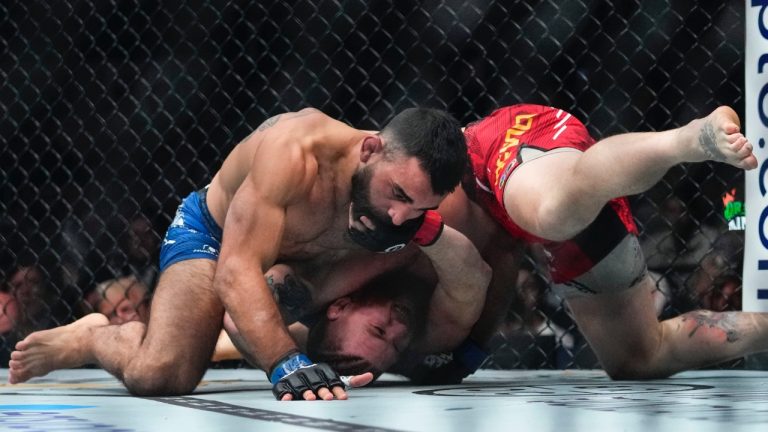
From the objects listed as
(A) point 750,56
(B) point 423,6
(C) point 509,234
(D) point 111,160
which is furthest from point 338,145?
(D) point 111,160

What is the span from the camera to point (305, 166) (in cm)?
197

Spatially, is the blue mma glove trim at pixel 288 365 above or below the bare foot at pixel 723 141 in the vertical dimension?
below

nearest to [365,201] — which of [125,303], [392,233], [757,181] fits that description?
[392,233]

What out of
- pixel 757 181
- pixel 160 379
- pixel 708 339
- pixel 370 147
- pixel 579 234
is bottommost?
pixel 708 339

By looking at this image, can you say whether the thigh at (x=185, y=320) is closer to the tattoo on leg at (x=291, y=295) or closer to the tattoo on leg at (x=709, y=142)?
the tattoo on leg at (x=291, y=295)

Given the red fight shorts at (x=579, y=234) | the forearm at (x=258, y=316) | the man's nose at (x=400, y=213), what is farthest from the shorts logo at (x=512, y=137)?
the forearm at (x=258, y=316)

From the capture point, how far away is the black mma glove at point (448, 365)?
7.72 ft

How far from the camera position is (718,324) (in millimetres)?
2383

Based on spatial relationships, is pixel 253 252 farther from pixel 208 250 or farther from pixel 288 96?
pixel 288 96

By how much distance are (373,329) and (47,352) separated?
2.30ft

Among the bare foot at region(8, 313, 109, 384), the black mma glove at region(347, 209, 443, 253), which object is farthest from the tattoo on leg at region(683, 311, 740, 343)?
the bare foot at region(8, 313, 109, 384)

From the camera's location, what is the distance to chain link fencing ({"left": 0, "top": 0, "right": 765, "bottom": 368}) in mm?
3098

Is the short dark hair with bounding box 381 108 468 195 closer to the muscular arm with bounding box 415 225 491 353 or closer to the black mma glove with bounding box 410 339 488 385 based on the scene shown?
the muscular arm with bounding box 415 225 491 353

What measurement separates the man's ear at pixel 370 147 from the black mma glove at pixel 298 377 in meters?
0.35
